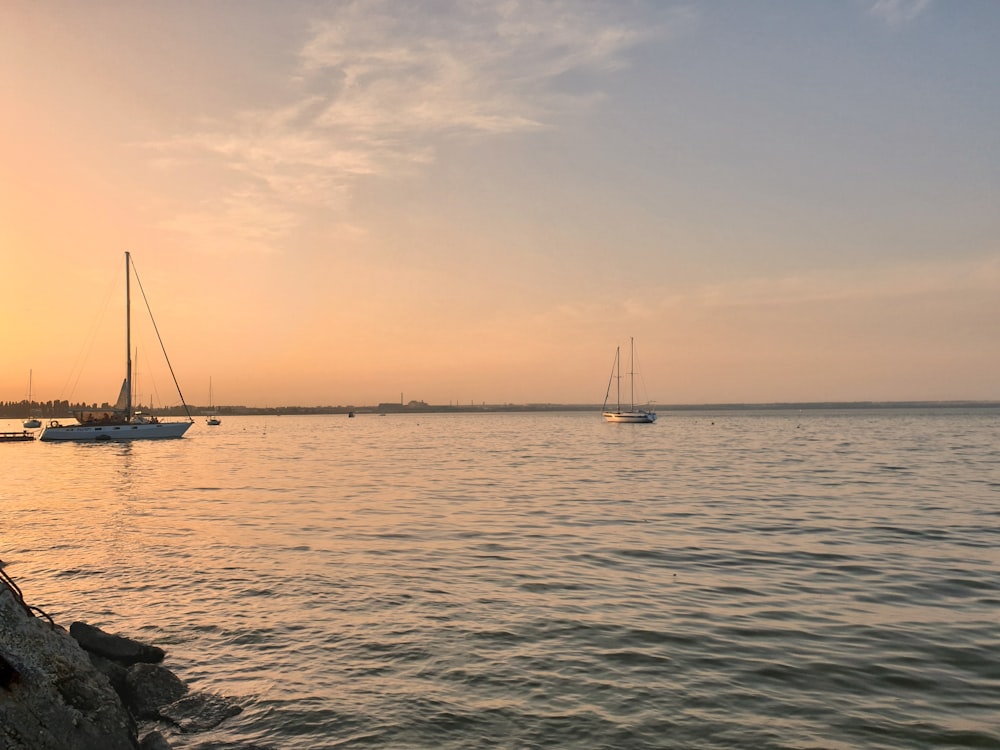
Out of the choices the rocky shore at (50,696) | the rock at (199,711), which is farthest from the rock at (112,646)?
the rocky shore at (50,696)

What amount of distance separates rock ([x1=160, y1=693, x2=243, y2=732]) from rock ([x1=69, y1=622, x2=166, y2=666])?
1383mm

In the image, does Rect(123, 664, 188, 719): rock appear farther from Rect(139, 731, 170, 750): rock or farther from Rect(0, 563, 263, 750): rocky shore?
Rect(139, 731, 170, 750): rock

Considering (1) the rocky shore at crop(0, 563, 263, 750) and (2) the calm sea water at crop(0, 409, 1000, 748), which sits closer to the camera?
(1) the rocky shore at crop(0, 563, 263, 750)

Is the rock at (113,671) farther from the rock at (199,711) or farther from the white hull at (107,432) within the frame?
the white hull at (107,432)

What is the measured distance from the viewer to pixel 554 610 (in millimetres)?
15219

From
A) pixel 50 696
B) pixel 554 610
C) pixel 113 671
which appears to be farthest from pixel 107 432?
pixel 50 696

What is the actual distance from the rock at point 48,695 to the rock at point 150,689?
224cm

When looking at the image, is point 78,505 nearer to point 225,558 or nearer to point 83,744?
point 225,558

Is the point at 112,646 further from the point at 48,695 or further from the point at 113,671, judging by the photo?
the point at 48,695

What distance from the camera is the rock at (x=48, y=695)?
660 cm

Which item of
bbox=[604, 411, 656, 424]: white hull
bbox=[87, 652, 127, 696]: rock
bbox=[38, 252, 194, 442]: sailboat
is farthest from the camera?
bbox=[604, 411, 656, 424]: white hull

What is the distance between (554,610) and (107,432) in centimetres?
8920

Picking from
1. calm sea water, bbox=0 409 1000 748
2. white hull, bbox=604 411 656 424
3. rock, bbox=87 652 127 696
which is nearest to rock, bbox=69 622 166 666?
rock, bbox=87 652 127 696

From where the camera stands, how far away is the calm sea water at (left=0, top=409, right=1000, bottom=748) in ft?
32.4
